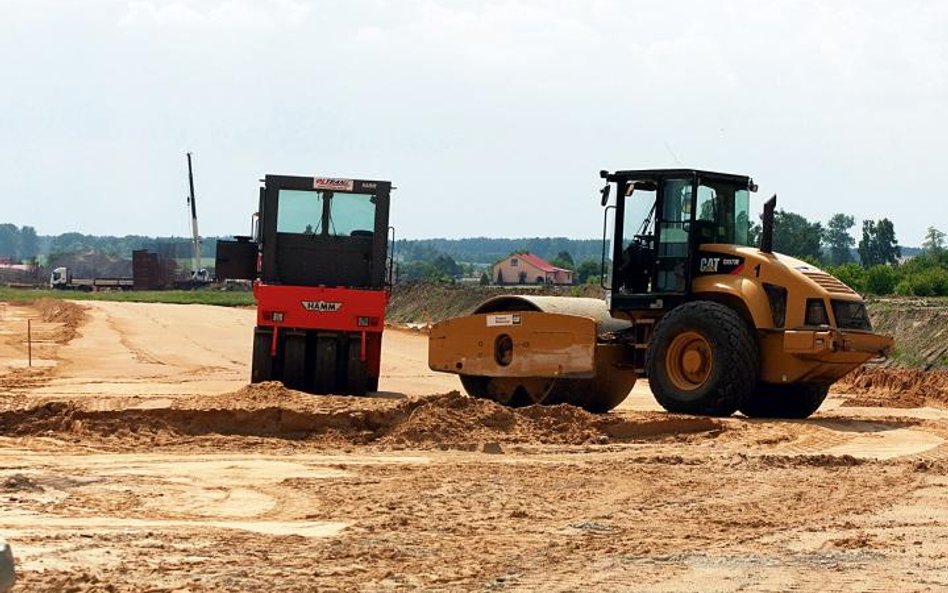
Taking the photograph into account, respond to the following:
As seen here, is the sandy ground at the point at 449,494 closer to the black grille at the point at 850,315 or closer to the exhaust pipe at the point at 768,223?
the black grille at the point at 850,315

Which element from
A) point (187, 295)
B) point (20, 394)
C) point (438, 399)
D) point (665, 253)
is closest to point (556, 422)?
point (438, 399)

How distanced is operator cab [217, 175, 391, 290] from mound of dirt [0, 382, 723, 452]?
15.9 ft

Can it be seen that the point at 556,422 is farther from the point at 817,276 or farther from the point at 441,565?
the point at 441,565

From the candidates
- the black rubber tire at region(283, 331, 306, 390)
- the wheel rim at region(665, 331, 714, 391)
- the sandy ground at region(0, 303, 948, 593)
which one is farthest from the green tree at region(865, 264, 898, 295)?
the wheel rim at region(665, 331, 714, 391)

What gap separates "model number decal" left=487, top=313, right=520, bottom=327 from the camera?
737 inches

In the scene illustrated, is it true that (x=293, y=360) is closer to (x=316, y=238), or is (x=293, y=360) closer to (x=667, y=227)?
(x=316, y=238)

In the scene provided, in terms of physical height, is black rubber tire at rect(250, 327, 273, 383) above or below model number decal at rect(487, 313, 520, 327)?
below

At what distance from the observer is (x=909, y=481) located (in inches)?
511

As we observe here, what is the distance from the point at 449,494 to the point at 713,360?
6.20 metres

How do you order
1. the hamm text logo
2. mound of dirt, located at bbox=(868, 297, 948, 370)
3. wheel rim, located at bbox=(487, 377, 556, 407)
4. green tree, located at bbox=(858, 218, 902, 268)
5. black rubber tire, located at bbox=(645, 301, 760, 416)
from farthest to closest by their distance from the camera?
green tree, located at bbox=(858, 218, 902, 268)
mound of dirt, located at bbox=(868, 297, 948, 370)
the hamm text logo
wheel rim, located at bbox=(487, 377, 556, 407)
black rubber tire, located at bbox=(645, 301, 760, 416)

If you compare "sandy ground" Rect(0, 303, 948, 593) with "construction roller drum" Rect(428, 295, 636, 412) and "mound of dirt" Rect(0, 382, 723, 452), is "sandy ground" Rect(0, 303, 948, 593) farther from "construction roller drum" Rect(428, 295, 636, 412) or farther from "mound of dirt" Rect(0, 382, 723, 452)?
"construction roller drum" Rect(428, 295, 636, 412)

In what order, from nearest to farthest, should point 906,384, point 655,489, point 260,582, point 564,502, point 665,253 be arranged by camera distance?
point 260,582 → point 564,502 → point 655,489 → point 665,253 → point 906,384

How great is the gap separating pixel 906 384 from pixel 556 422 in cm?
926

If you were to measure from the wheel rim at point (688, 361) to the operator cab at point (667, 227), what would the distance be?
0.56 metres
